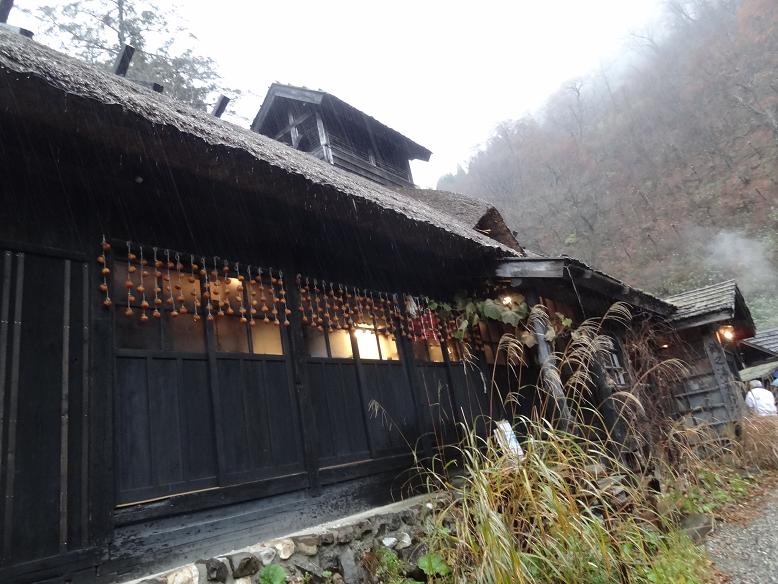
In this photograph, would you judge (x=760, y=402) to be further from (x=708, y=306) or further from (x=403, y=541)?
(x=403, y=541)

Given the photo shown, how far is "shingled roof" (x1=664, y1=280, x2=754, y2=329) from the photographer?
8227 mm

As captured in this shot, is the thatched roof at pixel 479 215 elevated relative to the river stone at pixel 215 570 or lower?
elevated

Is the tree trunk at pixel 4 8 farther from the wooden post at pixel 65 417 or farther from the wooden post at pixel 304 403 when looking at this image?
the wooden post at pixel 304 403

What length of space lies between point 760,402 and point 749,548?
4571 mm

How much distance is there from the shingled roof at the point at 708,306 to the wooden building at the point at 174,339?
19.5ft

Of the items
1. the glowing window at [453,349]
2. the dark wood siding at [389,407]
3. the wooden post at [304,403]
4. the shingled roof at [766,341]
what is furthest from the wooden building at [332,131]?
the shingled roof at [766,341]

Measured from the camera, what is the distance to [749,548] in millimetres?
4000

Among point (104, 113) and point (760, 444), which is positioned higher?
point (104, 113)

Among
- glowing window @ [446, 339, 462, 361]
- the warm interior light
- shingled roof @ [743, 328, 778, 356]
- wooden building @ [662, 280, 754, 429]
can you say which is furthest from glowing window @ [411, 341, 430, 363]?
shingled roof @ [743, 328, 778, 356]

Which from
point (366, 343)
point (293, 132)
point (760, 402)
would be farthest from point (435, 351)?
point (760, 402)

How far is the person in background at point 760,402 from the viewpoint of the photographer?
294 inches

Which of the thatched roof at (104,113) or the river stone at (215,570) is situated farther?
the river stone at (215,570)

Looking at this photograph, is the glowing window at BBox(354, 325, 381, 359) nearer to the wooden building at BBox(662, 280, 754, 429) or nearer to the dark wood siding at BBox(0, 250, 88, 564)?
the dark wood siding at BBox(0, 250, 88, 564)

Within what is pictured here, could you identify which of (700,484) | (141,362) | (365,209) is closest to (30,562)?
(141,362)
